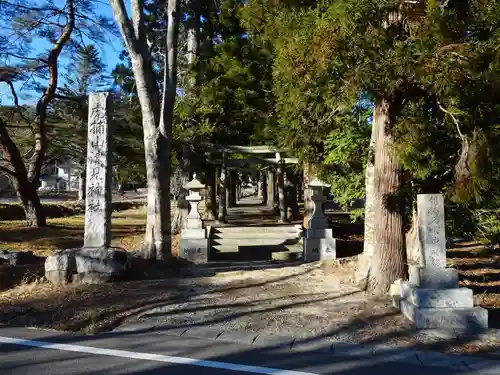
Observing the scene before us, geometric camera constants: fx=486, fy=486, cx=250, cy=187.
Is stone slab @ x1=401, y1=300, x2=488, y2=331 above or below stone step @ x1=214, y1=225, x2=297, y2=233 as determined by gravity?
below

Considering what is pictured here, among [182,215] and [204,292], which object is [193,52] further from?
[204,292]

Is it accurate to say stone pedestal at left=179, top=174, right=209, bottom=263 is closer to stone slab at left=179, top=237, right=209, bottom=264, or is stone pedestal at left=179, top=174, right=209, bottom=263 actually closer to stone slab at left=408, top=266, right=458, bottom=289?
stone slab at left=179, top=237, right=209, bottom=264

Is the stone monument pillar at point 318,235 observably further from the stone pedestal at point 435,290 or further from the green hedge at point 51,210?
the green hedge at point 51,210

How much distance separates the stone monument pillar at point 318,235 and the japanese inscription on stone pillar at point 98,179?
614 centimetres

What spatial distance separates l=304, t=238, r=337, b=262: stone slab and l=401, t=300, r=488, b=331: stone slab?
6960mm

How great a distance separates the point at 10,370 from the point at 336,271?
21.0 ft

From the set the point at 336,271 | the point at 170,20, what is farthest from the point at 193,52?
the point at 336,271

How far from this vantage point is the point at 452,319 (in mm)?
6109

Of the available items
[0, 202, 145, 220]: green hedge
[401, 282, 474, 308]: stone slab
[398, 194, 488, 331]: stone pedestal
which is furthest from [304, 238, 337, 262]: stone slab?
[0, 202, 145, 220]: green hedge

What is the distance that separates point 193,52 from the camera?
19.4m

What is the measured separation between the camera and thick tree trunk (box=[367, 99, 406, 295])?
8086 mm

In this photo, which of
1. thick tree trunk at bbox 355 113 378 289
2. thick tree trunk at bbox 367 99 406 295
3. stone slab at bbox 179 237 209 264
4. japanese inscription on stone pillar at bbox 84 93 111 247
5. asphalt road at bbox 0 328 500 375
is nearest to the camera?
asphalt road at bbox 0 328 500 375

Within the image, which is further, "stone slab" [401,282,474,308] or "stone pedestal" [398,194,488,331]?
"stone slab" [401,282,474,308]

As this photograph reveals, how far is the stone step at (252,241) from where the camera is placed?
1742 cm
